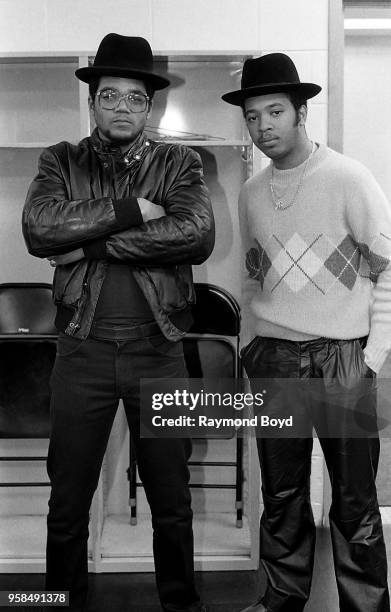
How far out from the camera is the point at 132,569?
2.56 meters

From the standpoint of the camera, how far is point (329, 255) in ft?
6.35

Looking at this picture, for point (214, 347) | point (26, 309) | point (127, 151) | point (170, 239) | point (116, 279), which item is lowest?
point (214, 347)

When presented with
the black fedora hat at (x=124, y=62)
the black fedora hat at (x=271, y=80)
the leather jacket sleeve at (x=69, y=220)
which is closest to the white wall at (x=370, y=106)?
the black fedora hat at (x=271, y=80)

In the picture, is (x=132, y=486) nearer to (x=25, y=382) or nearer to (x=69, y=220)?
(x=25, y=382)

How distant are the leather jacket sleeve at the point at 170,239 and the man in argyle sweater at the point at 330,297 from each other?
24 cm

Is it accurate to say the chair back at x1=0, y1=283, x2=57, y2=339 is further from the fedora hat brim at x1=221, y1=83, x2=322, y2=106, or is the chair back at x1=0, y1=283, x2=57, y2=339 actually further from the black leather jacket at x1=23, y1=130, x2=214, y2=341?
the fedora hat brim at x1=221, y1=83, x2=322, y2=106

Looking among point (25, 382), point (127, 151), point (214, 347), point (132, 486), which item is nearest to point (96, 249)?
point (127, 151)

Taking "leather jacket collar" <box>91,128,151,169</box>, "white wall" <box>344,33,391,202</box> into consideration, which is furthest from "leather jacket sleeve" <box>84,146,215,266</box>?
"white wall" <box>344,33,391,202</box>

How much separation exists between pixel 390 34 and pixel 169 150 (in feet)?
4.47

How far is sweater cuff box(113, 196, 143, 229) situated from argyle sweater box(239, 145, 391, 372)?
0.40 meters

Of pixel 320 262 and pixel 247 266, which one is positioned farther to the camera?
pixel 247 266

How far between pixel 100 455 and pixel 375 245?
3.20 feet

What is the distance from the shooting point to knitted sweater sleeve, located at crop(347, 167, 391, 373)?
6.14ft

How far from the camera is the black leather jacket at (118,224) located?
1821 millimetres
